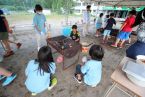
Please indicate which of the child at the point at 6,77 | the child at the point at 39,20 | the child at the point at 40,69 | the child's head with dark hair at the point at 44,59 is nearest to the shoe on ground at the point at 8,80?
the child at the point at 6,77

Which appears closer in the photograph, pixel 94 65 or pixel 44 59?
pixel 44 59

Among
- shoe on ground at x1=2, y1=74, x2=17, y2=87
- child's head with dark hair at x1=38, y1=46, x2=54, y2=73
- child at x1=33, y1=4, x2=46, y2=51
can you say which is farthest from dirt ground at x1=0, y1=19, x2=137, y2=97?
child at x1=33, y1=4, x2=46, y2=51

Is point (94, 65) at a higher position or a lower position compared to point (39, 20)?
lower

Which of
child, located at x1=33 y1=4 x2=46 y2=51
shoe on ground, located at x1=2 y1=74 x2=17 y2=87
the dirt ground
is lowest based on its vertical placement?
the dirt ground

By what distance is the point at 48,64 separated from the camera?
160cm

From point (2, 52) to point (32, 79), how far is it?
2.21 meters

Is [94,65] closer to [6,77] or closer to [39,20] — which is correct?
[6,77]

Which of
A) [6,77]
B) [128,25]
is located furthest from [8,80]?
[128,25]

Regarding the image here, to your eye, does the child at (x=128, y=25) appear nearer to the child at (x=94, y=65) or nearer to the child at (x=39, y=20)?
the child at (x=94, y=65)

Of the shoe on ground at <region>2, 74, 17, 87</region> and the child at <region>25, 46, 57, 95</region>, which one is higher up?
the child at <region>25, 46, 57, 95</region>

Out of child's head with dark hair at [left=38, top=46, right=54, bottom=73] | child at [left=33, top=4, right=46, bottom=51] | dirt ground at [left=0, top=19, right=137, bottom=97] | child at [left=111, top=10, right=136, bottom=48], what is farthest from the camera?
child at [left=111, top=10, right=136, bottom=48]

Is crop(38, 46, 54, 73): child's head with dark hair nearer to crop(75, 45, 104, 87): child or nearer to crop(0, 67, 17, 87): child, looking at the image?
crop(75, 45, 104, 87): child

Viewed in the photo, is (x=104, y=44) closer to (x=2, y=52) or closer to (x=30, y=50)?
(x=30, y=50)

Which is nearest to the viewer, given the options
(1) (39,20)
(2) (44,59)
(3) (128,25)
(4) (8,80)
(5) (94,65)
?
(2) (44,59)
